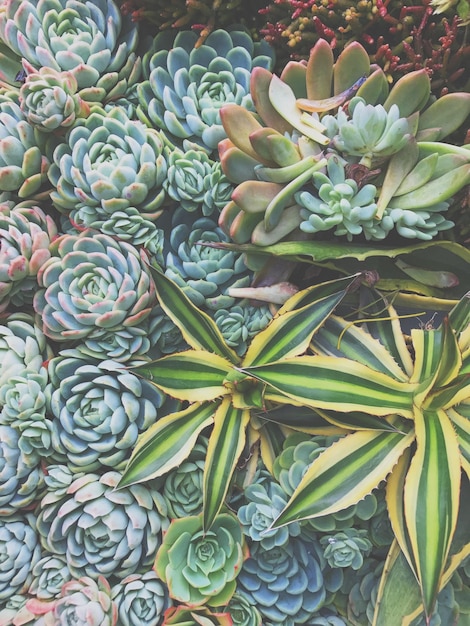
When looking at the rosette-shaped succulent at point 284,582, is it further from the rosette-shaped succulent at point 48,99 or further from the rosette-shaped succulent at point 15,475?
the rosette-shaped succulent at point 48,99

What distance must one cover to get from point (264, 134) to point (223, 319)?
0.32 m

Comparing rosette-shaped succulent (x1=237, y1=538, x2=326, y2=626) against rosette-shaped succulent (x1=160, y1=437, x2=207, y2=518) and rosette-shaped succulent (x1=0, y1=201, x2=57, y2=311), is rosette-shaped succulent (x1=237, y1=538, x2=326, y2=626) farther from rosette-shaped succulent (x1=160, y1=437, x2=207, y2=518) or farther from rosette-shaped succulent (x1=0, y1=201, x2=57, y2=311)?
rosette-shaped succulent (x1=0, y1=201, x2=57, y2=311)

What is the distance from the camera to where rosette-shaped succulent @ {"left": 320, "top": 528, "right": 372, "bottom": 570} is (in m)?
Answer: 0.90

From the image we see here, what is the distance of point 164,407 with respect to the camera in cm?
102

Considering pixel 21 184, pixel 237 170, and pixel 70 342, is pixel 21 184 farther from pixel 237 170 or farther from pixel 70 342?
pixel 237 170

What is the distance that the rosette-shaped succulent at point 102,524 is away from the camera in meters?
0.91

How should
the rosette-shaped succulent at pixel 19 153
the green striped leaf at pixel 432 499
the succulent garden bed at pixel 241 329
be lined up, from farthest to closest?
the rosette-shaped succulent at pixel 19 153, the succulent garden bed at pixel 241 329, the green striped leaf at pixel 432 499

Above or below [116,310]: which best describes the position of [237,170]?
above

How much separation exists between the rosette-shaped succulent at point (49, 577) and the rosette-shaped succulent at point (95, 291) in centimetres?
37

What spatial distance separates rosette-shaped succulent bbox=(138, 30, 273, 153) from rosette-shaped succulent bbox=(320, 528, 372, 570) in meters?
0.72

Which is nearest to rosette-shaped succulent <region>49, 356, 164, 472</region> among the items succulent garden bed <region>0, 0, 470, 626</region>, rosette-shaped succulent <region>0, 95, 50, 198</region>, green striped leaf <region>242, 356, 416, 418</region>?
succulent garden bed <region>0, 0, 470, 626</region>

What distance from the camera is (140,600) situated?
92 centimetres

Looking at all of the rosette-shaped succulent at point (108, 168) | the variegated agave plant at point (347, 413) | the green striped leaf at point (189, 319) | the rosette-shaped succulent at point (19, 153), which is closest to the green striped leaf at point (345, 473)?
the variegated agave plant at point (347, 413)

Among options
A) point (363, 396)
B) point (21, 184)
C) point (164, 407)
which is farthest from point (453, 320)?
point (21, 184)
